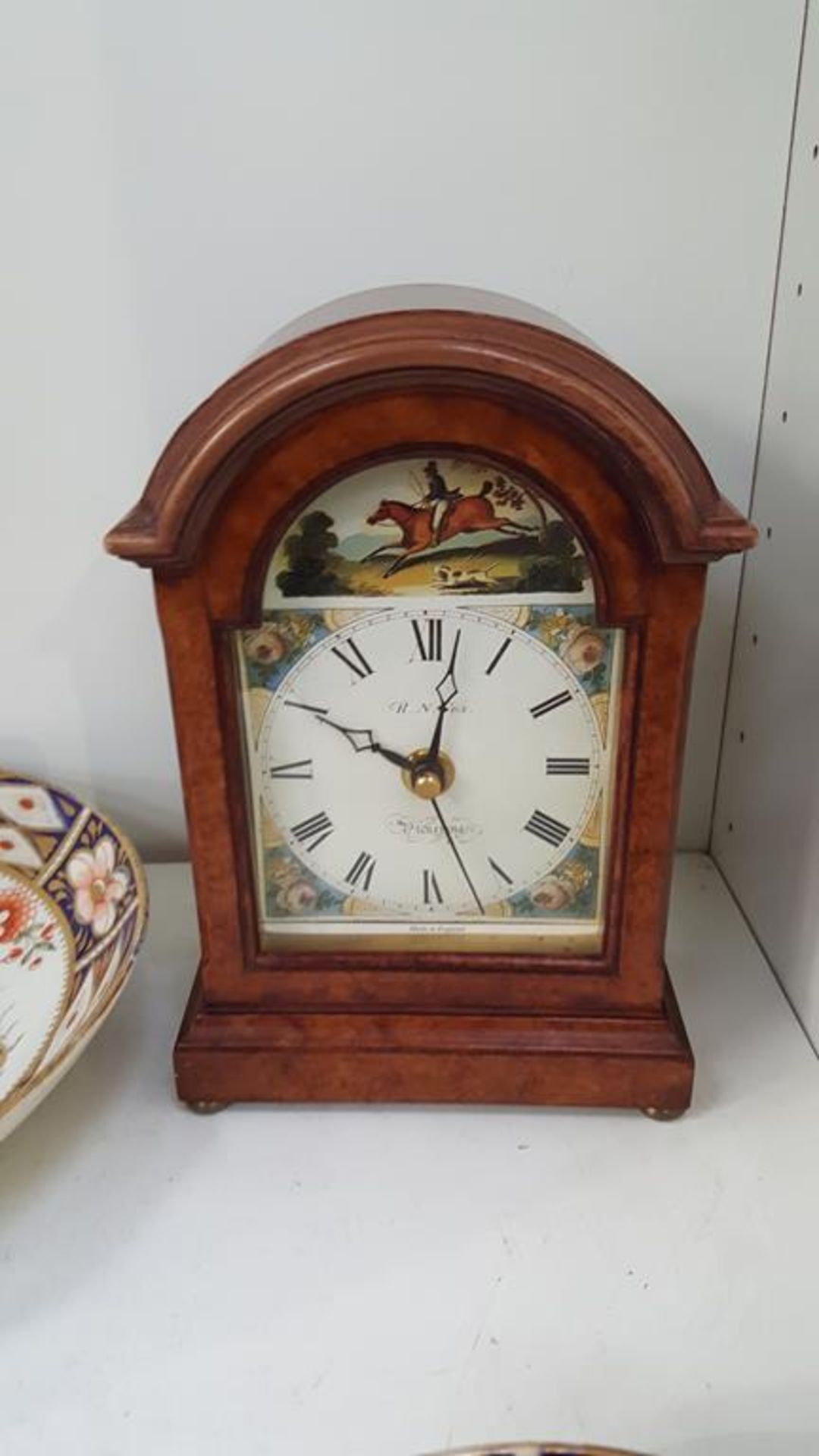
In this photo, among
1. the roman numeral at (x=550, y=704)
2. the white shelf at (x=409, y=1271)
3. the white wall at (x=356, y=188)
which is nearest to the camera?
the white shelf at (x=409, y=1271)

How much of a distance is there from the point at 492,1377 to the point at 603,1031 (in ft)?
0.61

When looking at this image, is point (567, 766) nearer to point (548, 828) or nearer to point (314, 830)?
point (548, 828)

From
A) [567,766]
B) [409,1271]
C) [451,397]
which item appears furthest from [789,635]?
[409,1271]

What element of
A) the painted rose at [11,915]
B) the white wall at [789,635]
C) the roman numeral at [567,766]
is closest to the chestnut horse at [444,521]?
the roman numeral at [567,766]

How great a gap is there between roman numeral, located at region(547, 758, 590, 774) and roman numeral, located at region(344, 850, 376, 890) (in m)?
0.11

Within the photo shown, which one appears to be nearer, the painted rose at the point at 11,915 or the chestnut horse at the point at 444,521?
the chestnut horse at the point at 444,521

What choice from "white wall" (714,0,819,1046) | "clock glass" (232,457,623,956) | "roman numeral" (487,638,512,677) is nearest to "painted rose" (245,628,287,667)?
"clock glass" (232,457,623,956)

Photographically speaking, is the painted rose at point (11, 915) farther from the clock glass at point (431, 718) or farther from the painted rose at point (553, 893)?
the painted rose at point (553, 893)

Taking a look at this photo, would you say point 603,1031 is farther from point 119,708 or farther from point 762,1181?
point 119,708

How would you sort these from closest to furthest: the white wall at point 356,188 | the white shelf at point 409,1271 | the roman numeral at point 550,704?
the white shelf at point 409,1271
the roman numeral at point 550,704
the white wall at point 356,188

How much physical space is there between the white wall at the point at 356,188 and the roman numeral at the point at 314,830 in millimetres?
311

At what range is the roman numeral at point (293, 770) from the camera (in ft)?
1.96

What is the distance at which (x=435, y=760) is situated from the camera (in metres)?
0.59

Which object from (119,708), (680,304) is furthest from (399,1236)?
(680,304)
